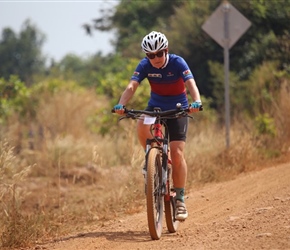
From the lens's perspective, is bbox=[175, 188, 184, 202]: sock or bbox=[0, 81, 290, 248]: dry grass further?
bbox=[0, 81, 290, 248]: dry grass

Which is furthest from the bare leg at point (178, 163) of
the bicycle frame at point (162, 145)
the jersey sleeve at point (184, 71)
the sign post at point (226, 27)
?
the sign post at point (226, 27)

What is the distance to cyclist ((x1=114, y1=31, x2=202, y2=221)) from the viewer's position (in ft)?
27.6

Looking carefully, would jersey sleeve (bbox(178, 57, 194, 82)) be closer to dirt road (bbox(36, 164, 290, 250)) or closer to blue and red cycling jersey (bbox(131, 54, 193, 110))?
blue and red cycling jersey (bbox(131, 54, 193, 110))

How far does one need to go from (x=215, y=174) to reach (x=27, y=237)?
464cm

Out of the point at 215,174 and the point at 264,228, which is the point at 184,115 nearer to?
the point at 264,228

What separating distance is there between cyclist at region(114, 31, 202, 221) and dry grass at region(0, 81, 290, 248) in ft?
4.37

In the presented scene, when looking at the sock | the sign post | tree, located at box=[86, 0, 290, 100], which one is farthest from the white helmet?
tree, located at box=[86, 0, 290, 100]

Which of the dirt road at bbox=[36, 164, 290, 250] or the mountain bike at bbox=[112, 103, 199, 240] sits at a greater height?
the mountain bike at bbox=[112, 103, 199, 240]

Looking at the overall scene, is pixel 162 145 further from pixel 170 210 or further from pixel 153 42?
pixel 153 42

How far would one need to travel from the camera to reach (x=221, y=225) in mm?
8391

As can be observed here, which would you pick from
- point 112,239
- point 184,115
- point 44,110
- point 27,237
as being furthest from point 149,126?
point 44,110

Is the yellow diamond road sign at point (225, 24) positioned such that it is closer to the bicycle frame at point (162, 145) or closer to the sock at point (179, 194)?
the sock at point (179, 194)

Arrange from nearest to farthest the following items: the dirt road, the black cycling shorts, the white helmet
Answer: the dirt road → the white helmet → the black cycling shorts

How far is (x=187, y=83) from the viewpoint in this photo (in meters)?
8.49
